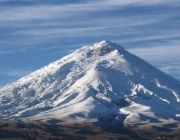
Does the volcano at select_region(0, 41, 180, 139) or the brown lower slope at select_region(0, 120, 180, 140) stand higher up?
the volcano at select_region(0, 41, 180, 139)

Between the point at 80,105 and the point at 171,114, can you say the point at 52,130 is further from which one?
the point at 171,114

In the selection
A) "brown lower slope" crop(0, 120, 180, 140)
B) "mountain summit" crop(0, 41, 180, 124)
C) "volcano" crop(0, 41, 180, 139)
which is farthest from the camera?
"mountain summit" crop(0, 41, 180, 124)

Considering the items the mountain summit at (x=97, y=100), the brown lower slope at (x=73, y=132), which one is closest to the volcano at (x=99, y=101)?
the mountain summit at (x=97, y=100)

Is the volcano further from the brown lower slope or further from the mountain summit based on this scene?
the brown lower slope

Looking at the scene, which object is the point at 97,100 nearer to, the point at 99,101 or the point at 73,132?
the point at 99,101

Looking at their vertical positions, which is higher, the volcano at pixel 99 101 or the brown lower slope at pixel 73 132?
the volcano at pixel 99 101

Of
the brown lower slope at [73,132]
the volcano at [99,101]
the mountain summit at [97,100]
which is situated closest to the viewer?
the brown lower slope at [73,132]

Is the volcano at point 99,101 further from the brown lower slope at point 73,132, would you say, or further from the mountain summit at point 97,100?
the brown lower slope at point 73,132

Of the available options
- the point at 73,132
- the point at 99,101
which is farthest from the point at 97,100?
the point at 73,132

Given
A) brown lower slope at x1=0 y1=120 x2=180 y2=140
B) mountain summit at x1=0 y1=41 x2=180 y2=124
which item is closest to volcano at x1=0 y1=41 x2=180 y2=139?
mountain summit at x1=0 y1=41 x2=180 y2=124
